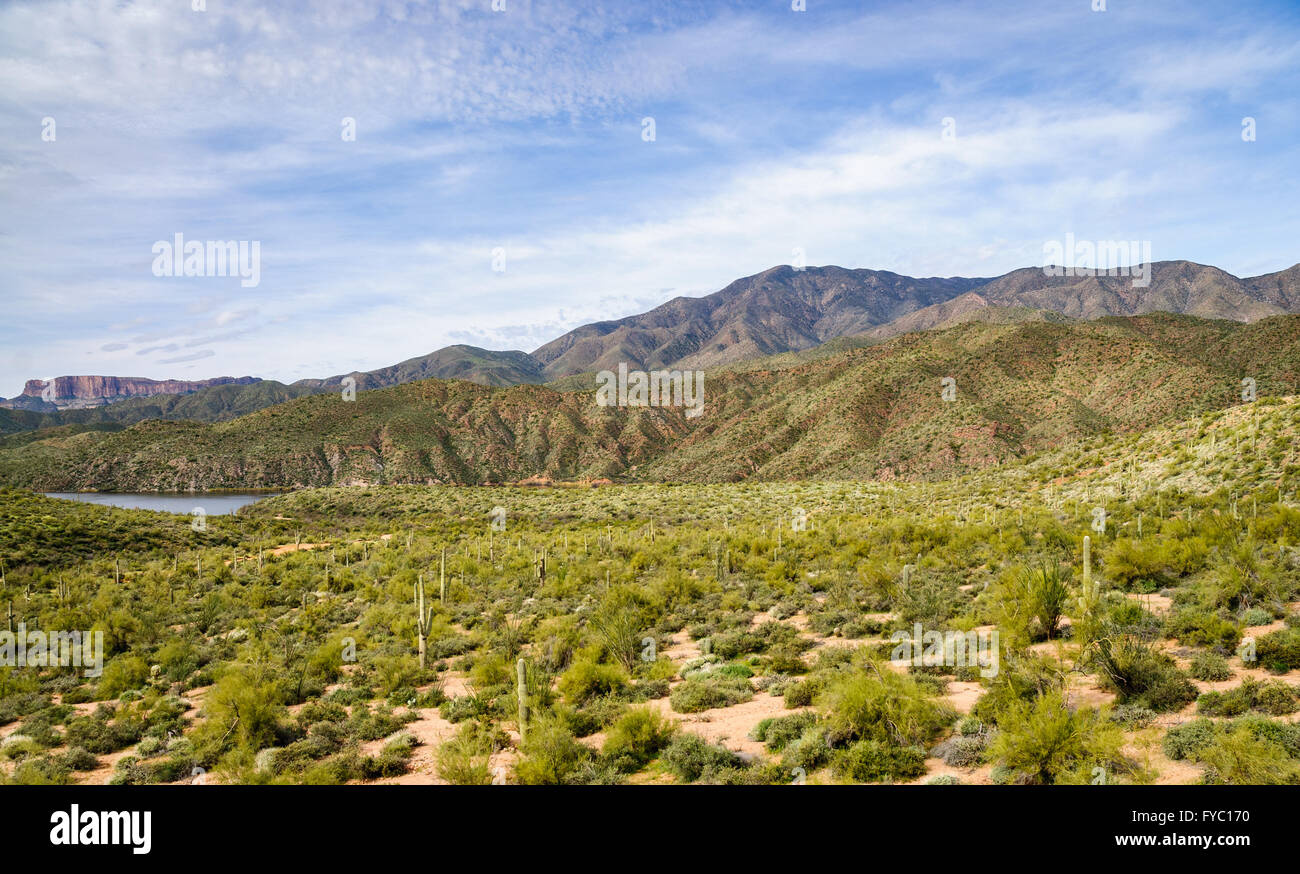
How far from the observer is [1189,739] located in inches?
274

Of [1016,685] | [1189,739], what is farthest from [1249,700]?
[1016,685]

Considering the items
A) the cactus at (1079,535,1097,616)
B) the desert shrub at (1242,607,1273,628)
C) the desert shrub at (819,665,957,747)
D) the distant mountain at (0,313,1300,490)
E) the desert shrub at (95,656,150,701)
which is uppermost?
the distant mountain at (0,313,1300,490)

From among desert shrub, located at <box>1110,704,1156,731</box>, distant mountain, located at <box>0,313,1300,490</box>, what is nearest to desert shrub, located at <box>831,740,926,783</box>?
desert shrub, located at <box>1110,704,1156,731</box>

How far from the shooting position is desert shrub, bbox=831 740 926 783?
7.31 meters

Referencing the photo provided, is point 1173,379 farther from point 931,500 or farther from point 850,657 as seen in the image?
point 850,657

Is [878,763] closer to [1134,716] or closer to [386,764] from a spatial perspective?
[1134,716]

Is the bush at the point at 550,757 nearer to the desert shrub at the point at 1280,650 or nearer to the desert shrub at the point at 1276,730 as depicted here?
the desert shrub at the point at 1276,730

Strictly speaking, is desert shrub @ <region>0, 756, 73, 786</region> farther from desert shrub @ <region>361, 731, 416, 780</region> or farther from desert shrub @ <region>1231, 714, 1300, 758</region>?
desert shrub @ <region>1231, 714, 1300, 758</region>

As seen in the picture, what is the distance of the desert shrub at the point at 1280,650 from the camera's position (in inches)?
342

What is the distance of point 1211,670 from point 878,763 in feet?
17.8

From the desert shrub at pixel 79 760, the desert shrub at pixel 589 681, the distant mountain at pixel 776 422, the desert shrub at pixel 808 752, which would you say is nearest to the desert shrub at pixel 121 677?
the desert shrub at pixel 79 760

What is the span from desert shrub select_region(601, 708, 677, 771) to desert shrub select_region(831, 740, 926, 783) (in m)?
2.54

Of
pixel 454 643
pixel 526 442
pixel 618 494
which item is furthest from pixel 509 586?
pixel 526 442
